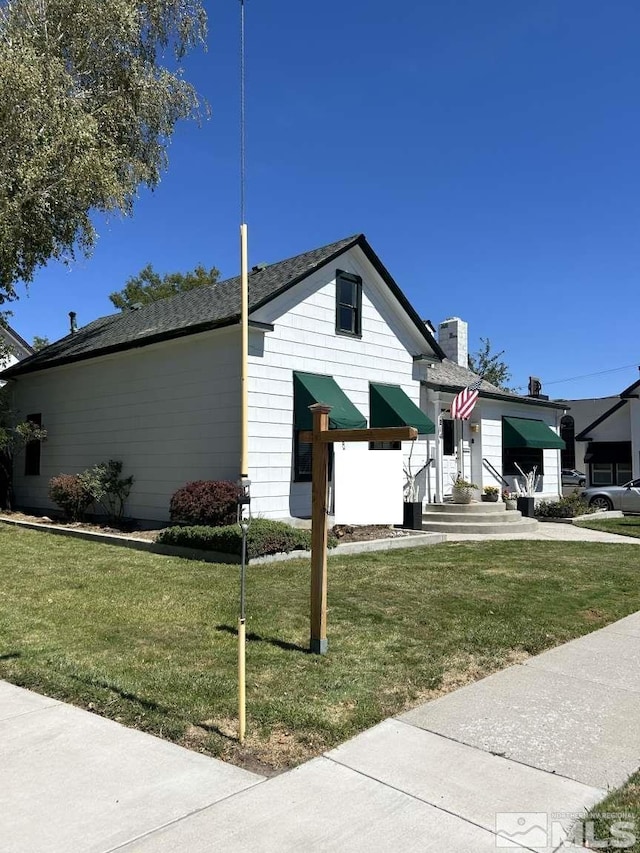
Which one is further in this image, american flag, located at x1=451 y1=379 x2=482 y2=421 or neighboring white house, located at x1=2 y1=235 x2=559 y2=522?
american flag, located at x1=451 y1=379 x2=482 y2=421

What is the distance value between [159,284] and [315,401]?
3230 centimetres

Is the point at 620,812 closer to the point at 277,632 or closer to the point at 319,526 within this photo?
the point at 319,526

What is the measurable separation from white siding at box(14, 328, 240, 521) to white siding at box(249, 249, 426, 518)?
1.94 ft

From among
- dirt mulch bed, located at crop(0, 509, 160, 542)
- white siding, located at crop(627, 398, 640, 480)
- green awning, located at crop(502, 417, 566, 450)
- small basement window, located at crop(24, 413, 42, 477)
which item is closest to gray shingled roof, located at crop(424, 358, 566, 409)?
green awning, located at crop(502, 417, 566, 450)

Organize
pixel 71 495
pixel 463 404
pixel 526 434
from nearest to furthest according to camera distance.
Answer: pixel 71 495
pixel 463 404
pixel 526 434

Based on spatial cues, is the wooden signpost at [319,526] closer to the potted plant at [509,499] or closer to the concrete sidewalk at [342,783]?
the concrete sidewalk at [342,783]

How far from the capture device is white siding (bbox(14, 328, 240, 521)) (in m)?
13.5

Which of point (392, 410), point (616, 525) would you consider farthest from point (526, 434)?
point (392, 410)

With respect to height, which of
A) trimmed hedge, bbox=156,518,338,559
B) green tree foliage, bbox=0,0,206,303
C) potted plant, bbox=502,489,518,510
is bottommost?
trimmed hedge, bbox=156,518,338,559

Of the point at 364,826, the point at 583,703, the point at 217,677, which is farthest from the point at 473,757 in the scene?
the point at 217,677

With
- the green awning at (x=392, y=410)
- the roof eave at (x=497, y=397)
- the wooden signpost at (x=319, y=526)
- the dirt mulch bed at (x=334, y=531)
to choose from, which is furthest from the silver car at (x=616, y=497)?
the wooden signpost at (x=319, y=526)

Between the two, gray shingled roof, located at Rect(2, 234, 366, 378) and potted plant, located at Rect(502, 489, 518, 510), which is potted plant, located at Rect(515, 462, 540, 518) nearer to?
potted plant, located at Rect(502, 489, 518, 510)

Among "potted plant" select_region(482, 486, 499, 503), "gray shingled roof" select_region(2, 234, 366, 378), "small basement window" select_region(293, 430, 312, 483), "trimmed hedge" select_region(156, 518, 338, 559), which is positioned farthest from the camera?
"potted plant" select_region(482, 486, 499, 503)

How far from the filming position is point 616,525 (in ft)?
58.1
